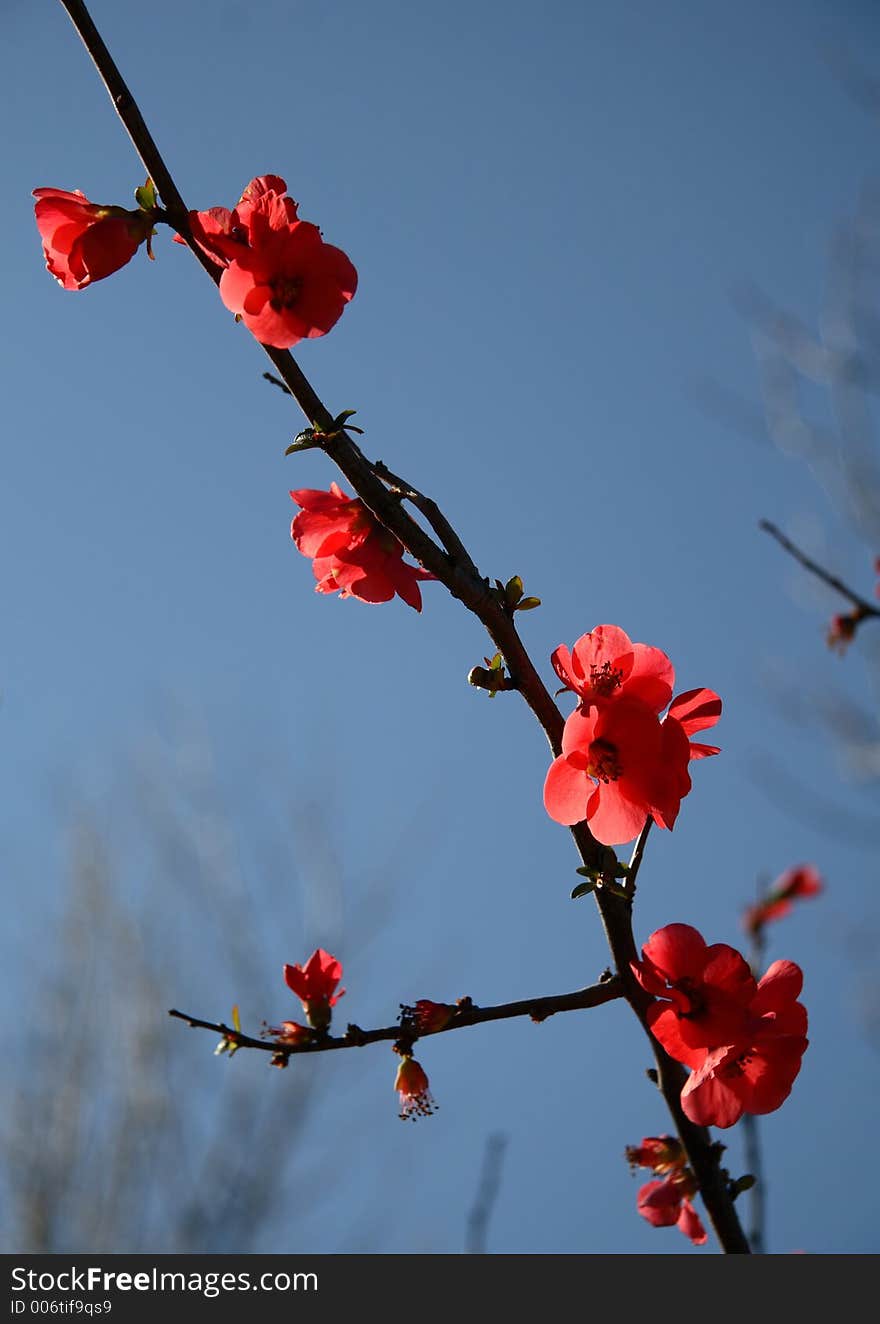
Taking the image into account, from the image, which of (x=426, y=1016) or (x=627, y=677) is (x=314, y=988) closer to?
(x=426, y=1016)

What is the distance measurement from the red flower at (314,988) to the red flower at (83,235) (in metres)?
0.89

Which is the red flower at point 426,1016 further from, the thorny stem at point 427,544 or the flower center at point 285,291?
the flower center at point 285,291

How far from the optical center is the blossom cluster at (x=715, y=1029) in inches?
45.8

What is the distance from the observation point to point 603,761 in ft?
3.79

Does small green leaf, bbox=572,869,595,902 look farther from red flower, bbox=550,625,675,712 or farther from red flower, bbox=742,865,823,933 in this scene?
red flower, bbox=742,865,823,933

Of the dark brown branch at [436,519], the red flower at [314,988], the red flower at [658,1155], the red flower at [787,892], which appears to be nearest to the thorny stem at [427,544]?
the dark brown branch at [436,519]

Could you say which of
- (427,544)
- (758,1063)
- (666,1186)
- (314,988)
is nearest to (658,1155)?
(666,1186)

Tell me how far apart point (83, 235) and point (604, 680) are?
2.63 ft

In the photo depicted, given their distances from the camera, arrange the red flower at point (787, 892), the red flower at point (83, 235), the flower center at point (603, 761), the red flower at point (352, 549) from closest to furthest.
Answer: the flower center at point (603, 761) < the red flower at point (83, 235) < the red flower at point (352, 549) < the red flower at point (787, 892)
